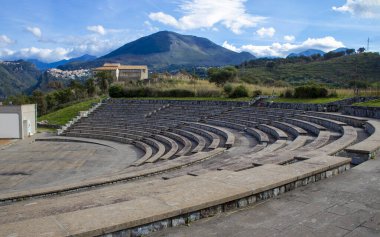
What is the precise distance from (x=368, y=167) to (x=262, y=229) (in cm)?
413

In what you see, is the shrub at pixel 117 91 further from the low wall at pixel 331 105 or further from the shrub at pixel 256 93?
the low wall at pixel 331 105

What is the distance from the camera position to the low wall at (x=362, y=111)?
56.3 ft

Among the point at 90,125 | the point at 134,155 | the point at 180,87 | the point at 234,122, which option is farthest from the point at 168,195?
the point at 180,87

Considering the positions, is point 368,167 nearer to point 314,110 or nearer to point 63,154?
point 314,110

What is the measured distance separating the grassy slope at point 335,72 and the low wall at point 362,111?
120ft

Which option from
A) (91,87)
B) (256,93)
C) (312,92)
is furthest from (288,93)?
(91,87)

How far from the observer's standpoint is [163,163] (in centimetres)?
1264

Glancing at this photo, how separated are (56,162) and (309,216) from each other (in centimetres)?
1731

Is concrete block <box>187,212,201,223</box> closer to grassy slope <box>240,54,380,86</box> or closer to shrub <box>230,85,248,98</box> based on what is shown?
shrub <box>230,85,248,98</box>

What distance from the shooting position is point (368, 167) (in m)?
7.49

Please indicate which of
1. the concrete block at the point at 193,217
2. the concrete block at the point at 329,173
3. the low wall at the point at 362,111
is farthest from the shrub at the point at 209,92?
the concrete block at the point at 193,217

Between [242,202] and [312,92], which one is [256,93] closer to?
[312,92]

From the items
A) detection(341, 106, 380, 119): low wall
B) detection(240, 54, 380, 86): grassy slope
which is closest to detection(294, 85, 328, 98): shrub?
detection(341, 106, 380, 119): low wall

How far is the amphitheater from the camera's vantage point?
4.56 m
